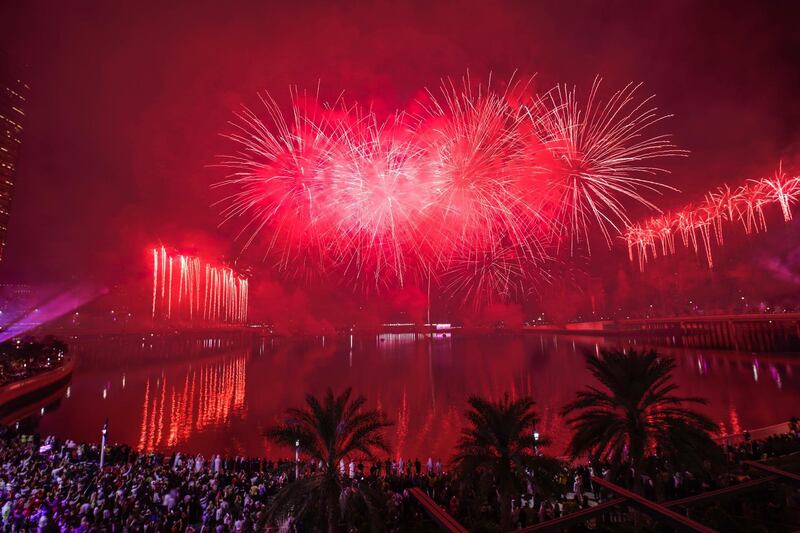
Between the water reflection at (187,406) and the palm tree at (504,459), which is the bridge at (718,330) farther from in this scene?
the water reflection at (187,406)

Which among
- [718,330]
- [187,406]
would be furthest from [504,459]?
[718,330]

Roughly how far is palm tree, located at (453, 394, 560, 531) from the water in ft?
45.4

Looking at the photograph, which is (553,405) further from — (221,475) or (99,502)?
(99,502)

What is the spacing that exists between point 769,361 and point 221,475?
78751mm

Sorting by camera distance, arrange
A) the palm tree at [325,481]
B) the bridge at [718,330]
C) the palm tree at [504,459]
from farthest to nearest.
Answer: the bridge at [718,330] < the palm tree at [504,459] < the palm tree at [325,481]

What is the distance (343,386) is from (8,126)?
120664 millimetres

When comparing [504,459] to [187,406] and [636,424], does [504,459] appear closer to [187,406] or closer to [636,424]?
[636,424]

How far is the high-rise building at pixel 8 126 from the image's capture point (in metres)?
99.9

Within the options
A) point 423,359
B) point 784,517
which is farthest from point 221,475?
point 423,359

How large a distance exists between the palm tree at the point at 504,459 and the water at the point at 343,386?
13.8 metres

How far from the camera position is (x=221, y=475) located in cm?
1689

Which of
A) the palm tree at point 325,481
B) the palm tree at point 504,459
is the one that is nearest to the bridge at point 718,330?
the palm tree at point 504,459

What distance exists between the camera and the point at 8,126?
359ft

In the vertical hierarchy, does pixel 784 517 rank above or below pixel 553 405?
above
